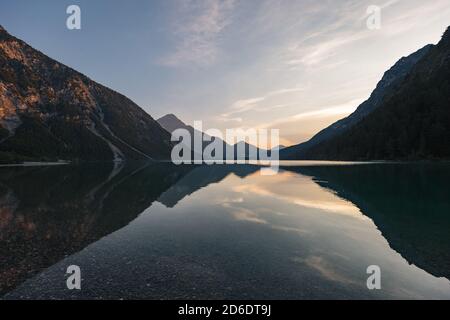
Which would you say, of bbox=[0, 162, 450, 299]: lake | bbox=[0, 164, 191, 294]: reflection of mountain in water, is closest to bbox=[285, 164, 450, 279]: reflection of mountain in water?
bbox=[0, 162, 450, 299]: lake

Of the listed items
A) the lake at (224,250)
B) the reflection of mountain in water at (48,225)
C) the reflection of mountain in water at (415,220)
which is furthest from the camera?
the reflection of mountain in water at (415,220)

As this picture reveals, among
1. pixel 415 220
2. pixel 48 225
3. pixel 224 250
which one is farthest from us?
pixel 415 220

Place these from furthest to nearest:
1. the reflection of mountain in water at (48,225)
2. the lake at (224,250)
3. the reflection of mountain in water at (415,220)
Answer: the reflection of mountain in water at (415,220) < the reflection of mountain in water at (48,225) < the lake at (224,250)

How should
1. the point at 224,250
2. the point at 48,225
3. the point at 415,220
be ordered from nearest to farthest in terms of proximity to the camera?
the point at 224,250, the point at 48,225, the point at 415,220

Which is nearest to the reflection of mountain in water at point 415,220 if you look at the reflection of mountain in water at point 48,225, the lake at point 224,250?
the lake at point 224,250

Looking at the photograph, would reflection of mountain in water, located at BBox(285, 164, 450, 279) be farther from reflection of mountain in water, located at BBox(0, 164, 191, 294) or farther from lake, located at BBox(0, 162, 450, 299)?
reflection of mountain in water, located at BBox(0, 164, 191, 294)

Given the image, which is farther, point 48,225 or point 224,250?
point 48,225

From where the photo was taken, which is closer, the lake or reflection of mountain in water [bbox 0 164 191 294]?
the lake

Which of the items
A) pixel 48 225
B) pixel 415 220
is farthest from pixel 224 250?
pixel 415 220

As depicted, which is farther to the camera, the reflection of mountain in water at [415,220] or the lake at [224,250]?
the reflection of mountain in water at [415,220]

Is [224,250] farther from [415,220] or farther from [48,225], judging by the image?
[415,220]

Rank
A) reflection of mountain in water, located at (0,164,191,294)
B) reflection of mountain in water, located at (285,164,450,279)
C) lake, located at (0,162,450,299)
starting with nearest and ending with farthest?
lake, located at (0,162,450,299) → reflection of mountain in water, located at (0,164,191,294) → reflection of mountain in water, located at (285,164,450,279)

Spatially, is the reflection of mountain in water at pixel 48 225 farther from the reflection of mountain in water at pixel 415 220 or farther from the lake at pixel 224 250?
the reflection of mountain in water at pixel 415 220

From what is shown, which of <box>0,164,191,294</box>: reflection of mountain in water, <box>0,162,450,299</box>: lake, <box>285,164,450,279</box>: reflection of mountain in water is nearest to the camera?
<box>0,162,450,299</box>: lake
